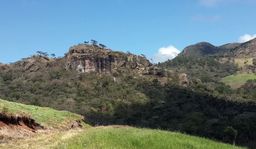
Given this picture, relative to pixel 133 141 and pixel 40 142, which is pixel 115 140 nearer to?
pixel 133 141

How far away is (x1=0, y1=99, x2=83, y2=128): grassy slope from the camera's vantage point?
27953 millimetres

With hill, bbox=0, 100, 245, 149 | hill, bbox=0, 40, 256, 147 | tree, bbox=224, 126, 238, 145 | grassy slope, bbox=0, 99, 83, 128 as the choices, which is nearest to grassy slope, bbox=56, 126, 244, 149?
hill, bbox=0, 100, 245, 149

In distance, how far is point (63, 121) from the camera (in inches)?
1216

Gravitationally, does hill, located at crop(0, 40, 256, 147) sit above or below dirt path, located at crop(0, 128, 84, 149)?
above

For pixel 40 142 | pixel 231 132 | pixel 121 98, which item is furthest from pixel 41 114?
pixel 121 98

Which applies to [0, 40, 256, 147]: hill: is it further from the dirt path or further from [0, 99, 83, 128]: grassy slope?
the dirt path

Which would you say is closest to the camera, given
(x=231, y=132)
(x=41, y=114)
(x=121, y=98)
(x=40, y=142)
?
(x=40, y=142)

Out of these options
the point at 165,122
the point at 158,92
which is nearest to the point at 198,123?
the point at 165,122

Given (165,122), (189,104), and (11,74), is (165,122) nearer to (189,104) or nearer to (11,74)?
(189,104)

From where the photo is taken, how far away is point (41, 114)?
30.0 meters

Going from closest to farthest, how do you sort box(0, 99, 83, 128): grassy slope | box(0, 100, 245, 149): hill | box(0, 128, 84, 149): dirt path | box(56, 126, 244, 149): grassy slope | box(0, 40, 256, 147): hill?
1. box(56, 126, 244, 149): grassy slope
2. box(0, 100, 245, 149): hill
3. box(0, 128, 84, 149): dirt path
4. box(0, 99, 83, 128): grassy slope
5. box(0, 40, 256, 147): hill

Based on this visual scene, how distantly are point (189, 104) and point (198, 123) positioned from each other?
48255 millimetres

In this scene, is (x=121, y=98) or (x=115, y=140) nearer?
(x=115, y=140)

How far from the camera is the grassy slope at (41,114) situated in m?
28.0
